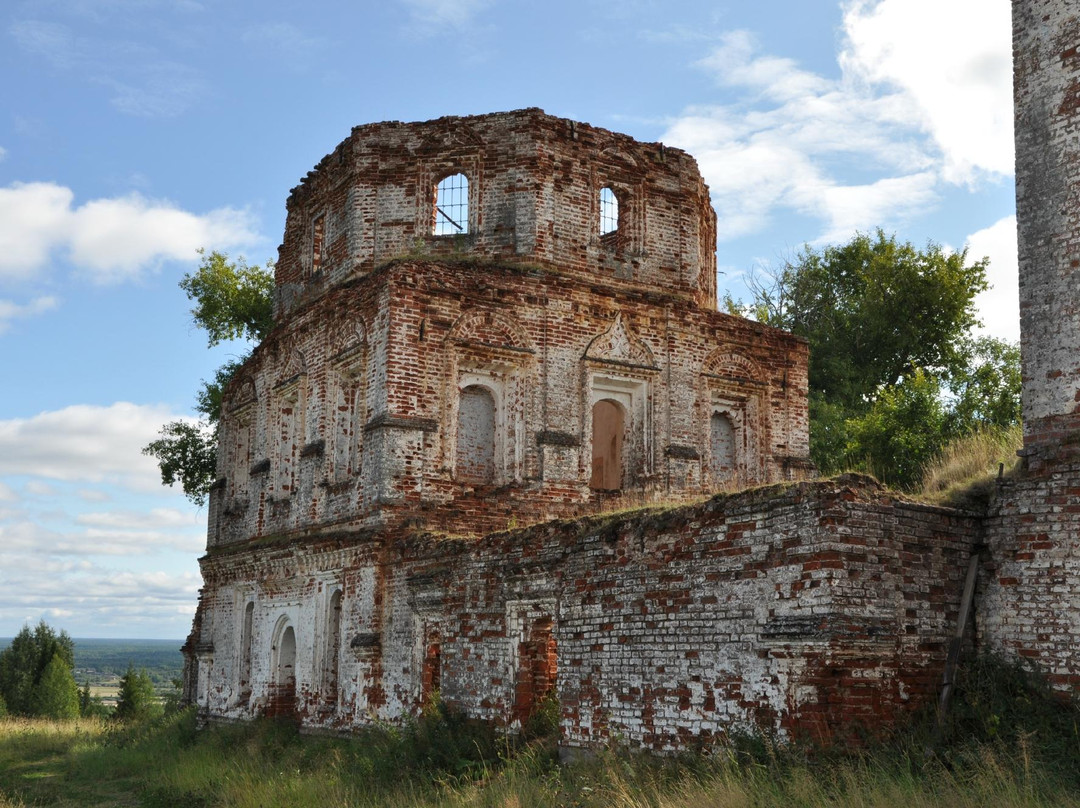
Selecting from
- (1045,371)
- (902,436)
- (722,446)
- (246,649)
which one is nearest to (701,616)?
(1045,371)

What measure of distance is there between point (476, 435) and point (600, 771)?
8.37 meters

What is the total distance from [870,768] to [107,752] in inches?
678

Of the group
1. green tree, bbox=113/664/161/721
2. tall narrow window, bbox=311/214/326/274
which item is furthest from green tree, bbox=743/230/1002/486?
green tree, bbox=113/664/161/721

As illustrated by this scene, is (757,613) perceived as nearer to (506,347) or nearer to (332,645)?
(506,347)

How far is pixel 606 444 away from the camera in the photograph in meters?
19.6

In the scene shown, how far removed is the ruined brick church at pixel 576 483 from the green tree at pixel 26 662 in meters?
25.7

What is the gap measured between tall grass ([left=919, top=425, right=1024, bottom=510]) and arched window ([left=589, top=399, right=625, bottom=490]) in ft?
26.0

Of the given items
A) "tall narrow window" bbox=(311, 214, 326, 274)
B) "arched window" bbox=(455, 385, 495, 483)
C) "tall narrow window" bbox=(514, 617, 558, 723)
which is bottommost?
"tall narrow window" bbox=(514, 617, 558, 723)

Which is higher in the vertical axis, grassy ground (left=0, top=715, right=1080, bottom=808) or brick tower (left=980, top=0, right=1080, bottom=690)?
brick tower (left=980, top=0, right=1080, bottom=690)

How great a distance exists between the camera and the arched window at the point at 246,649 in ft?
66.7

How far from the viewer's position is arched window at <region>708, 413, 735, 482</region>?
763 inches

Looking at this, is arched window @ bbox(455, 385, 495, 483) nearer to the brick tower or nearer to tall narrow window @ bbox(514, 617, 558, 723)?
tall narrow window @ bbox(514, 617, 558, 723)

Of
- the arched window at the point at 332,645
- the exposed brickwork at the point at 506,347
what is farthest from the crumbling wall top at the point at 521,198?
the arched window at the point at 332,645

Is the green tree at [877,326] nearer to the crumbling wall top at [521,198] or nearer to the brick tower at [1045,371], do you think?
the crumbling wall top at [521,198]
